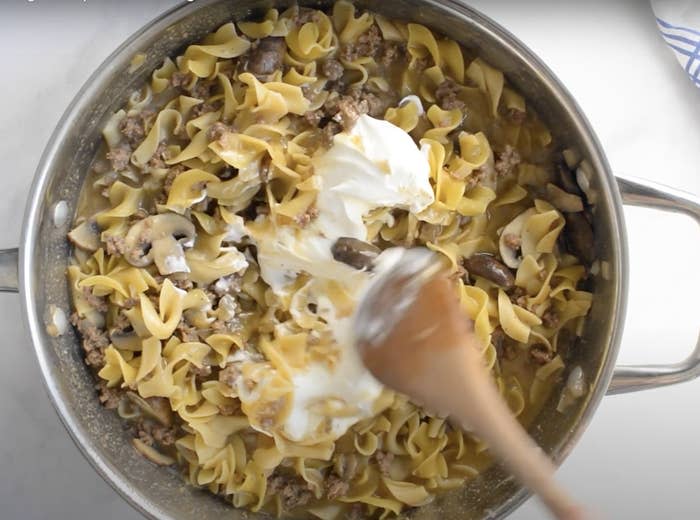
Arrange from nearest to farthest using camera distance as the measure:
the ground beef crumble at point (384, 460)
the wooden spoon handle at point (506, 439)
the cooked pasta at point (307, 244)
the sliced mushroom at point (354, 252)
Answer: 1. the wooden spoon handle at point (506, 439)
2. the sliced mushroom at point (354, 252)
3. the cooked pasta at point (307, 244)
4. the ground beef crumble at point (384, 460)

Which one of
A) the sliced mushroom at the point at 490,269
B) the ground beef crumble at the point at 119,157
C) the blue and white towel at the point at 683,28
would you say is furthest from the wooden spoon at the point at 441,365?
the blue and white towel at the point at 683,28

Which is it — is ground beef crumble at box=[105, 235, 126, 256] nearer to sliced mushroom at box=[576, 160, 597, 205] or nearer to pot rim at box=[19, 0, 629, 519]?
pot rim at box=[19, 0, 629, 519]

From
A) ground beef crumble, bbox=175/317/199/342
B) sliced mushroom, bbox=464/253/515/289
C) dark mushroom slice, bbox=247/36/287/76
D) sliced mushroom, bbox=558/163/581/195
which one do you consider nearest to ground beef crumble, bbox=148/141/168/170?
dark mushroom slice, bbox=247/36/287/76

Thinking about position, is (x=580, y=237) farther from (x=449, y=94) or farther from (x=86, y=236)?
(x=86, y=236)

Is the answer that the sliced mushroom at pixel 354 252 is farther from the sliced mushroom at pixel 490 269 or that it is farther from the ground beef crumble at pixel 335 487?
the ground beef crumble at pixel 335 487

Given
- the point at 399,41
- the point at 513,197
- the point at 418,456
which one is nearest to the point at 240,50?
the point at 399,41
